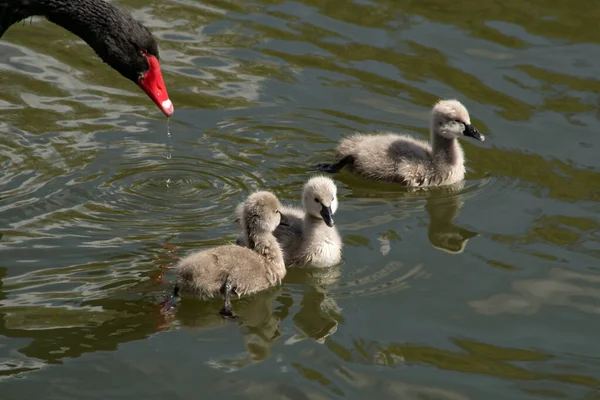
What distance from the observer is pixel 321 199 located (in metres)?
7.89

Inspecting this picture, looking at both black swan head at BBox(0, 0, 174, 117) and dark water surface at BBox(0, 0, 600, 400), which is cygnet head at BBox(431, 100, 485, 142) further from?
black swan head at BBox(0, 0, 174, 117)

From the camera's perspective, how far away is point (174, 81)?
1132 cm

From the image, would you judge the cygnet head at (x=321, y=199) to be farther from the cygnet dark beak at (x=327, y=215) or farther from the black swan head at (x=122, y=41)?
the black swan head at (x=122, y=41)

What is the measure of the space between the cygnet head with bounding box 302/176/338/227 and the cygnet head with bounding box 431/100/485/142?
1816 mm

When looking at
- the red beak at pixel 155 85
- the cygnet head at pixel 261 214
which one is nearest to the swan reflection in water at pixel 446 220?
the cygnet head at pixel 261 214

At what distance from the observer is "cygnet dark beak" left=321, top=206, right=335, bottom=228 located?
776 centimetres

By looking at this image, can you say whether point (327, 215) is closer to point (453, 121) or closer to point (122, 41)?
point (453, 121)

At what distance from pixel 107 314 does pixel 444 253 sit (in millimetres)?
2554

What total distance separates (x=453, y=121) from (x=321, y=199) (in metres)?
2.04

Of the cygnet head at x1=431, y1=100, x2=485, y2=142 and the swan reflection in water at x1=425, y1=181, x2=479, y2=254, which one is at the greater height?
the cygnet head at x1=431, y1=100, x2=485, y2=142

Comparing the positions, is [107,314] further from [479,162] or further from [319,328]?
[479,162]

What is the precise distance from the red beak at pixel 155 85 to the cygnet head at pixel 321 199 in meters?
1.55

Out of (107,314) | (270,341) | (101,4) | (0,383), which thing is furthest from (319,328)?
(101,4)

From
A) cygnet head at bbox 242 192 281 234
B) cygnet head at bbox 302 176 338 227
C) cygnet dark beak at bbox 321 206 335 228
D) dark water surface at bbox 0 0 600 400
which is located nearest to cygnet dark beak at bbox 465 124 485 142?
dark water surface at bbox 0 0 600 400
